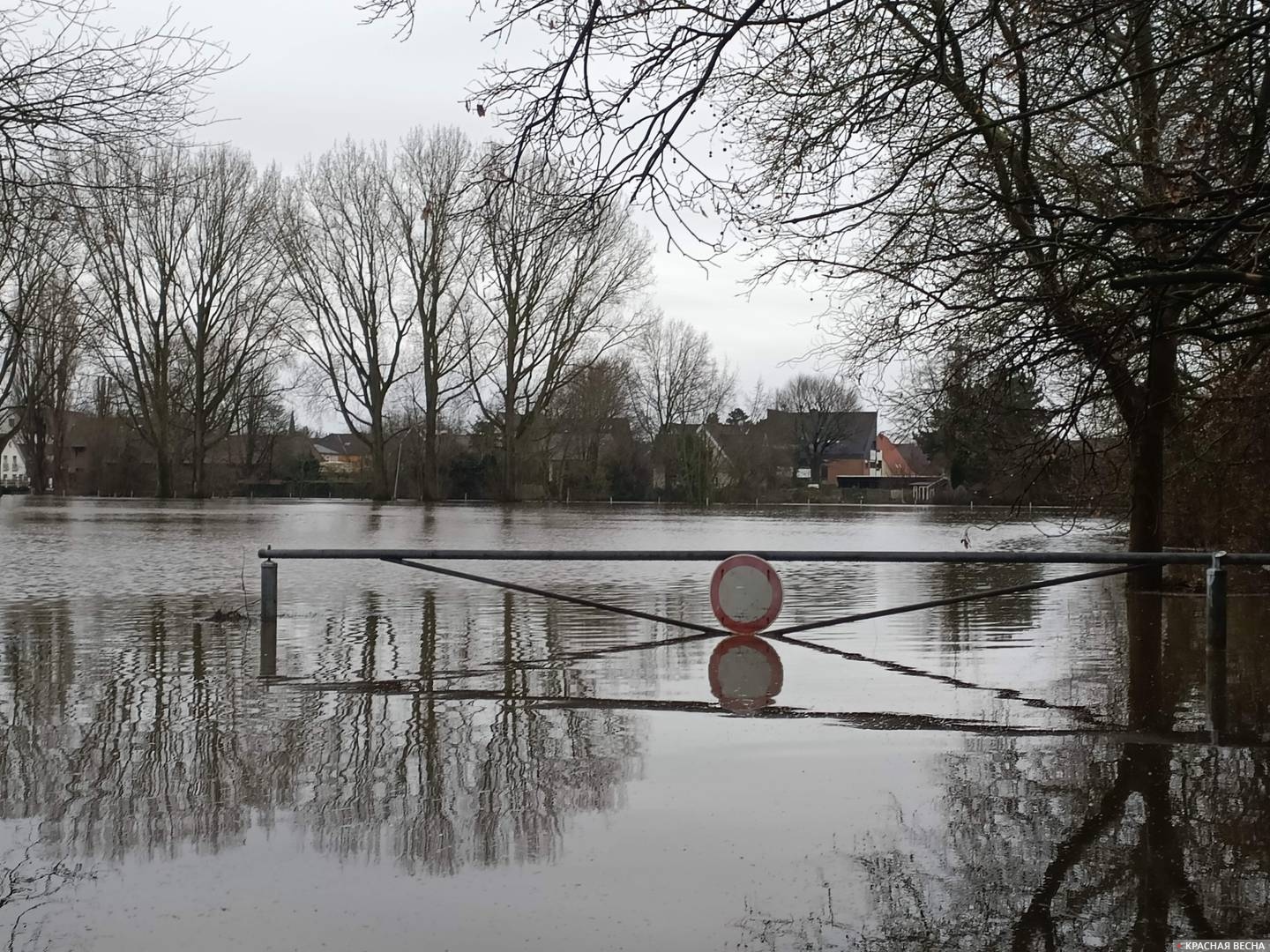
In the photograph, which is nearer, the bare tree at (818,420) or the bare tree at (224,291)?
the bare tree at (224,291)

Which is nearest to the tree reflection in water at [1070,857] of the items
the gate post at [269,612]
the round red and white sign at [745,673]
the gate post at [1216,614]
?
the round red and white sign at [745,673]

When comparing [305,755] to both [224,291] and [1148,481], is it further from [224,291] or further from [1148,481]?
[224,291]

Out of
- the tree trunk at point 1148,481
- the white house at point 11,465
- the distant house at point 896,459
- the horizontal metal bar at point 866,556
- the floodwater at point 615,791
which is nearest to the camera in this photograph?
the floodwater at point 615,791

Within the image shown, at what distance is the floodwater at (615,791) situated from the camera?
401cm

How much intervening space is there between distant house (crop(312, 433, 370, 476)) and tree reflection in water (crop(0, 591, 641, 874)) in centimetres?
7968

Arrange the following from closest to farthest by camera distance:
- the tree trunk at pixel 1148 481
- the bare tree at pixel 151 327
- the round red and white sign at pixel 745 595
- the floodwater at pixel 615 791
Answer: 1. the floodwater at pixel 615 791
2. the round red and white sign at pixel 745 595
3. the tree trunk at pixel 1148 481
4. the bare tree at pixel 151 327

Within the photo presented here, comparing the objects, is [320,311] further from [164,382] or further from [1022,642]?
[1022,642]

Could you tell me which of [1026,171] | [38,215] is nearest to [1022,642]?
[1026,171]

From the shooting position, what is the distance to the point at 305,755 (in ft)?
20.5

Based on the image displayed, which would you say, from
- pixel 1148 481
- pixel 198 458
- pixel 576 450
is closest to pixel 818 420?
pixel 576 450

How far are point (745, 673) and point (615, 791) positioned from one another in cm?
356

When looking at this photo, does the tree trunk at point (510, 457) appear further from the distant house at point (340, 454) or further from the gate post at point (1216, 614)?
the gate post at point (1216, 614)

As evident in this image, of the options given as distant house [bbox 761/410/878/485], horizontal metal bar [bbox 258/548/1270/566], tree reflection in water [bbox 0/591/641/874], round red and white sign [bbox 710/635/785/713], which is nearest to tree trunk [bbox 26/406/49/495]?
distant house [bbox 761/410/878/485]

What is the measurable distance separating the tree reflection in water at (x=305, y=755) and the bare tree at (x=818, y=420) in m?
98.8
